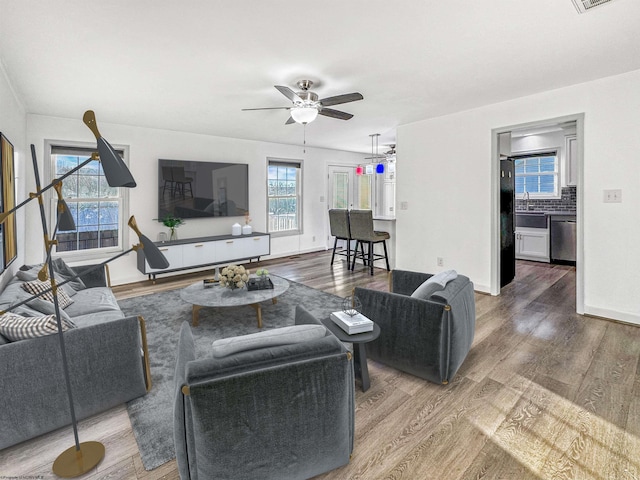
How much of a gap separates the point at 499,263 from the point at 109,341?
4.32 metres

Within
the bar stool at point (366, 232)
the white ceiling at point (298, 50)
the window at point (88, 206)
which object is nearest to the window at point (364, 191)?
the bar stool at point (366, 232)

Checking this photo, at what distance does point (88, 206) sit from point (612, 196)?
21.5 feet

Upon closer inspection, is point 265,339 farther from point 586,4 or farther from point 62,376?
point 586,4

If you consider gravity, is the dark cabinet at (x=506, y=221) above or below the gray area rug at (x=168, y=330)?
above

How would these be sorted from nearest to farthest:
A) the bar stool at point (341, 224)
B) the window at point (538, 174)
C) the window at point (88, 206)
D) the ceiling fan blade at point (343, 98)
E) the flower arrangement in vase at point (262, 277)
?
the ceiling fan blade at point (343, 98)
the flower arrangement in vase at point (262, 277)
the window at point (88, 206)
the bar stool at point (341, 224)
the window at point (538, 174)

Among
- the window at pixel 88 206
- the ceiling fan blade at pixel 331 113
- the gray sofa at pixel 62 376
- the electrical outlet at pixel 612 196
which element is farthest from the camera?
the window at pixel 88 206

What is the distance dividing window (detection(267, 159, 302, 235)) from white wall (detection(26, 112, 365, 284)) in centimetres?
15

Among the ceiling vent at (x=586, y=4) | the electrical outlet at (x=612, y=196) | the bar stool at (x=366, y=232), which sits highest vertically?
the ceiling vent at (x=586, y=4)

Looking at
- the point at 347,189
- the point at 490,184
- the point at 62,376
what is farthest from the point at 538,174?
the point at 62,376

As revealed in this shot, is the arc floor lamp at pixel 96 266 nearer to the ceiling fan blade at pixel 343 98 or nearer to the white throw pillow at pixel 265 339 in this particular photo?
→ the white throw pillow at pixel 265 339

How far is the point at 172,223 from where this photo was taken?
5.38m

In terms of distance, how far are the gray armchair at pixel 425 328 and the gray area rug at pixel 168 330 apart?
4.06 ft

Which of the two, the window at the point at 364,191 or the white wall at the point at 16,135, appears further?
the window at the point at 364,191

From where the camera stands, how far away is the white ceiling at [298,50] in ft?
6.84
